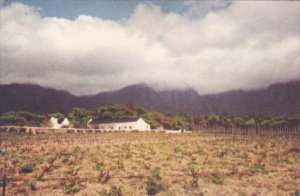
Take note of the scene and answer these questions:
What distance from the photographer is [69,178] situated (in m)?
17.7

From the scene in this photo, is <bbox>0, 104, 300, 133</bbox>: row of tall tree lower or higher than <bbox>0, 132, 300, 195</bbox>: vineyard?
higher

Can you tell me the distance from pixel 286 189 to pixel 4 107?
3088cm

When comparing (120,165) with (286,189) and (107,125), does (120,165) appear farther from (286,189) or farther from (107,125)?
(107,125)

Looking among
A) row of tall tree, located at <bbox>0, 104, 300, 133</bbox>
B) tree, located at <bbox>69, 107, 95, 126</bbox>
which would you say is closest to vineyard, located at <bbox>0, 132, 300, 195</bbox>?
row of tall tree, located at <bbox>0, 104, 300, 133</bbox>

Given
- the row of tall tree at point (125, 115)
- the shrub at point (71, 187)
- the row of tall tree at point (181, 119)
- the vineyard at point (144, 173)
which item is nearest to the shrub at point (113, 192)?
the vineyard at point (144, 173)

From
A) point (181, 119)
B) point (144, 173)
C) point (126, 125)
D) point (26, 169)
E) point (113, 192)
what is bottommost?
point (113, 192)

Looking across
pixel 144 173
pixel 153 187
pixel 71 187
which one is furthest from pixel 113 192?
pixel 144 173

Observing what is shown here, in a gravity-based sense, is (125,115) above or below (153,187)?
above

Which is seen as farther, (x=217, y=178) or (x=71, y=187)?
(x=217, y=178)

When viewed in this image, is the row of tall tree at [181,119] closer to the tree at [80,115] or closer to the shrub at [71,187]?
the tree at [80,115]

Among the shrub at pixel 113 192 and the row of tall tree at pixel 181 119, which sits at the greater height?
the row of tall tree at pixel 181 119

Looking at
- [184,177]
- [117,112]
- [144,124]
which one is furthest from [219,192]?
[117,112]

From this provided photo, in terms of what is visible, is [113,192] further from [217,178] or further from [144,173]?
[217,178]

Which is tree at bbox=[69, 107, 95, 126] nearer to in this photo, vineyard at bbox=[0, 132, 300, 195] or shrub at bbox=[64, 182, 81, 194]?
vineyard at bbox=[0, 132, 300, 195]
